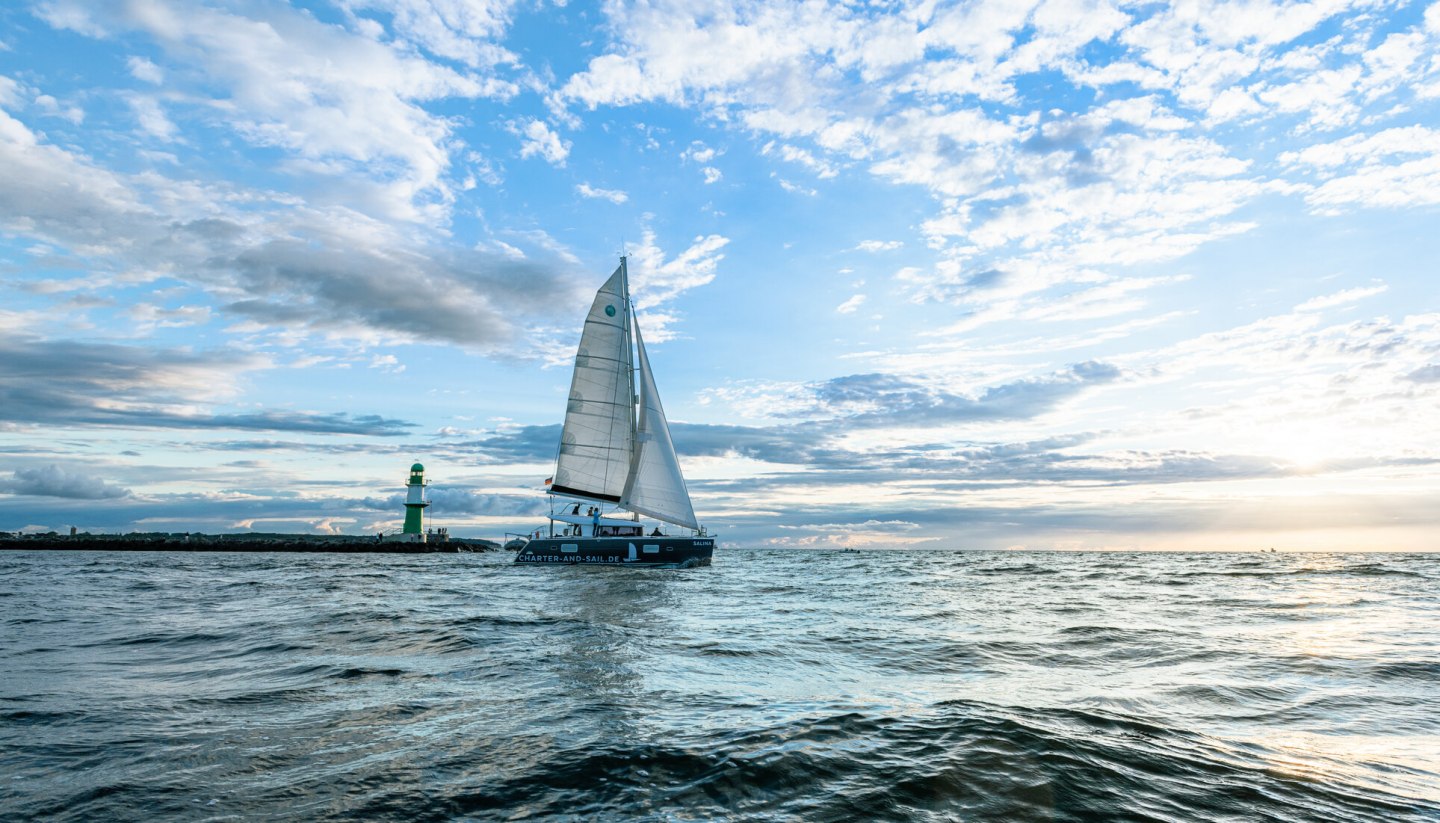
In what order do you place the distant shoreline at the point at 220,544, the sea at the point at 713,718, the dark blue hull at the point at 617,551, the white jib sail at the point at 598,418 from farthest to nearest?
1. the distant shoreline at the point at 220,544
2. the white jib sail at the point at 598,418
3. the dark blue hull at the point at 617,551
4. the sea at the point at 713,718

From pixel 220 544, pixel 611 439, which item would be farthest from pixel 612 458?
pixel 220 544

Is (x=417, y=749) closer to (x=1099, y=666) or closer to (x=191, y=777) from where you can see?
(x=191, y=777)

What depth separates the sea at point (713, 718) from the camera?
6059 mm

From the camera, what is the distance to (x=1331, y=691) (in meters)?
11.1

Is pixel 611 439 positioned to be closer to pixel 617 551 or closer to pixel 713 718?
pixel 617 551

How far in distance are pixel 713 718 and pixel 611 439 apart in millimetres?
40315

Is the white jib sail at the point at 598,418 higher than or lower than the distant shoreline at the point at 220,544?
higher

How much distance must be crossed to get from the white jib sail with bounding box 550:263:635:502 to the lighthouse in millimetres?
54273

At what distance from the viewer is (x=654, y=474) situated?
48656 millimetres

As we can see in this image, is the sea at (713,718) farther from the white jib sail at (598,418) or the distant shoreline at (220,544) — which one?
the distant shoreline at (220,544)

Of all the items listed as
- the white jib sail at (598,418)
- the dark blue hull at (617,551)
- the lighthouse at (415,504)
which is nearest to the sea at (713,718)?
the dark blue hull at (617,551)

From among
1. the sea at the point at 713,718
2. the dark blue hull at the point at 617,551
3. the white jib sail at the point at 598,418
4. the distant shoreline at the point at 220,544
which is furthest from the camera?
the distant shoreline at the point at 220,544

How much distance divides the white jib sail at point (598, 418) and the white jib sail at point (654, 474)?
0.71 m

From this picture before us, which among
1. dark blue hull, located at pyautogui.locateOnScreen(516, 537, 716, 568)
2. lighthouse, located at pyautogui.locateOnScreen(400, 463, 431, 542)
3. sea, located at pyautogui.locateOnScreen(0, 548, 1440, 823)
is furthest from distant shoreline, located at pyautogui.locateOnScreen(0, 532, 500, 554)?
sea, located at pyautogui.locateOnScreen(0, 548, 1440, 823)
